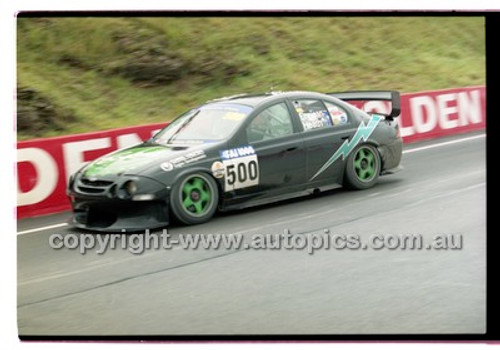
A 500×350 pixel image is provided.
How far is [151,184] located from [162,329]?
1834 mm

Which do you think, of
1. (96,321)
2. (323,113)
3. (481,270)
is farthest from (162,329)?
(323,113)

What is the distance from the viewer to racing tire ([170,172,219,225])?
227 inches

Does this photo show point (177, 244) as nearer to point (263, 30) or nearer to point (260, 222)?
point (260, 222)

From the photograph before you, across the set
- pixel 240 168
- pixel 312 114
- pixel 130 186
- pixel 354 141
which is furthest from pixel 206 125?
pixel 354 141

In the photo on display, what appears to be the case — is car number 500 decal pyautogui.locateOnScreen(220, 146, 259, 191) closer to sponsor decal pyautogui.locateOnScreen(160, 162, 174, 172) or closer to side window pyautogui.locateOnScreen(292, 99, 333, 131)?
sponsor decal pyautogui.locateOnScreen(160, 162, 174, 172)

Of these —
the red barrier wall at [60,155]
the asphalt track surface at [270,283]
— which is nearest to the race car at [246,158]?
the red barrier wall at [60,155]

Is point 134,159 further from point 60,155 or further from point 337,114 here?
point 337,114

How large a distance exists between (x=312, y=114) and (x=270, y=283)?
1820mm

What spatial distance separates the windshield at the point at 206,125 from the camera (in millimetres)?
5723

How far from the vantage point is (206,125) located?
19.6 ft

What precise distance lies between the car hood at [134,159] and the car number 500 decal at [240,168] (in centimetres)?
27

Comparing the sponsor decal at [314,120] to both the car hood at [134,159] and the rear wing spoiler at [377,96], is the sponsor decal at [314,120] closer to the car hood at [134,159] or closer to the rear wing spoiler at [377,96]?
the rear wing spoiler at [377,96]

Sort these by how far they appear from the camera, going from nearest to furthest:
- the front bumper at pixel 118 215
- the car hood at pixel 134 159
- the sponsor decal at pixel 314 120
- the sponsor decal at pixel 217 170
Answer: the front bumper at pixel 118 215
the car hood at pixel 134 159
the sponsor decal at pixel 217 170
the sponsor decal at pixel 314 120

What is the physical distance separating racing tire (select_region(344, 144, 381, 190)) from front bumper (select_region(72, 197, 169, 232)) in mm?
1361
